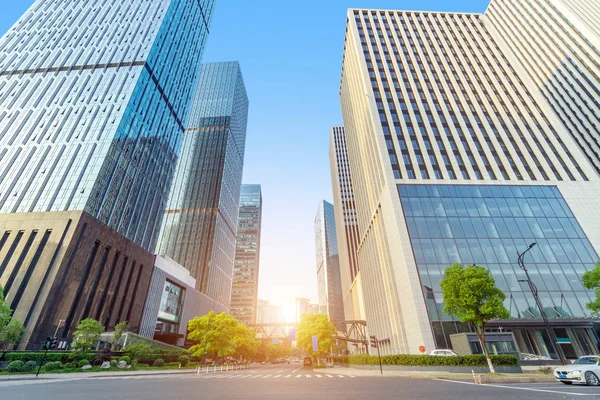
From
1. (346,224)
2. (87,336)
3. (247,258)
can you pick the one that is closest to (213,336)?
(87,336)

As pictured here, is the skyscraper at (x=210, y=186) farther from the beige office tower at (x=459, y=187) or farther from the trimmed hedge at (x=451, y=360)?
the trimmed hedge at (x=451, y=360)

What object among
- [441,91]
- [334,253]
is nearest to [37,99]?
[441,91]

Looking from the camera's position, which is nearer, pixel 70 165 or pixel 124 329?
pixel 124 329

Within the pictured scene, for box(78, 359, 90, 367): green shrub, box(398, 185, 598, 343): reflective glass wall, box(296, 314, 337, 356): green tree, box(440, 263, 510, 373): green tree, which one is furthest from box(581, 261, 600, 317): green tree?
box(78, 359, 90, 367): green shrub

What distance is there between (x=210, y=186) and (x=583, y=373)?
11296 cm

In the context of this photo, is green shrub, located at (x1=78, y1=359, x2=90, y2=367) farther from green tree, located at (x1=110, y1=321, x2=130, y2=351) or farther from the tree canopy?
the tree canopy

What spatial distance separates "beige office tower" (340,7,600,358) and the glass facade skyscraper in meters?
52.0

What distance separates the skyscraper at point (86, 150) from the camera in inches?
1555

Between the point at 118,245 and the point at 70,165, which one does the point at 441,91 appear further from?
the point at 70,165

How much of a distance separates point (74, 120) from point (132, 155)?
43.7 ft

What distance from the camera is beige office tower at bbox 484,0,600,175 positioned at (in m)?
54.0

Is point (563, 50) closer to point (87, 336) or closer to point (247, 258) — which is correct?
point (87, 336)

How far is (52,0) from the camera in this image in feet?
270

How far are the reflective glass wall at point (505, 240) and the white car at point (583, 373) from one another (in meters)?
16.1
